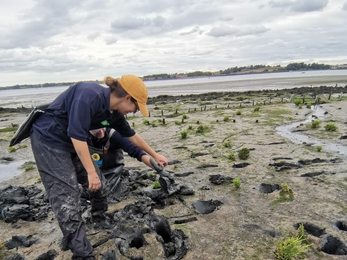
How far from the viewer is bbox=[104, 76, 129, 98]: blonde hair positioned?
11.7 ft

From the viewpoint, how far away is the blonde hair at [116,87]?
140 inches

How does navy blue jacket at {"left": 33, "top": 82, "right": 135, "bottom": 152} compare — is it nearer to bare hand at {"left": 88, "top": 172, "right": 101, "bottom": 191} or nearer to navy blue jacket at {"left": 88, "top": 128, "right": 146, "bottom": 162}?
bare hand at {"left": 88, "top": 172, "right": 101, "bottom": 191}

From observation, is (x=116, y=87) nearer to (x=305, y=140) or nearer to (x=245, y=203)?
(x=245, y=203)

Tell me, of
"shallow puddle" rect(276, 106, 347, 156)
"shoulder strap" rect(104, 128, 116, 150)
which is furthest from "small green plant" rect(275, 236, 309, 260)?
"shallow puddle" rect(276, 106, 347, 156)

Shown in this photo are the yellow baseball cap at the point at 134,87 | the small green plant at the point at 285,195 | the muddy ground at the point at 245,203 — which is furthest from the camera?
the small green plant at the point at 285,195

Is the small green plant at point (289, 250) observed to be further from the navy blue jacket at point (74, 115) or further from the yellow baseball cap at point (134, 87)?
the navy blue jacket at point (74, 115)

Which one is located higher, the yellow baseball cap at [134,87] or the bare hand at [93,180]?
the yellow baseball cap at [134,87]

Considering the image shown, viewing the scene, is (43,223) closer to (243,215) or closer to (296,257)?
(243,215)

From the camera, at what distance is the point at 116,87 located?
3582 millimetres

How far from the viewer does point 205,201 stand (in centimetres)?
590

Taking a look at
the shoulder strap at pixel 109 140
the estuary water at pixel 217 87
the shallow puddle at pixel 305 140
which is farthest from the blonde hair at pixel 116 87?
the estuary water at pixel 217 87

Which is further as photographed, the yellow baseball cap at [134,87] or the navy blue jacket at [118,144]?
the navy blue jacket at [118,144]

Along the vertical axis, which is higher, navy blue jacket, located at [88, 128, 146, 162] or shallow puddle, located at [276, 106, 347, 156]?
navy blue jacket, located at [88, 128, 146, 162]

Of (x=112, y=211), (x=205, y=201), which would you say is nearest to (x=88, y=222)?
(x=112, y=211)
